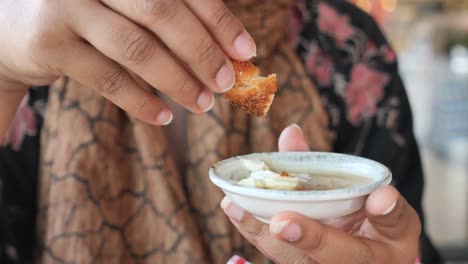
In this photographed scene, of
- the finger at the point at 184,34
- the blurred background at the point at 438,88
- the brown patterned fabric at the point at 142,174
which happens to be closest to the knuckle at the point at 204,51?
the finger at the point at 184,34

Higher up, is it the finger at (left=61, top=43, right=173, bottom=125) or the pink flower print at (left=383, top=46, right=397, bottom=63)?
the finger at (left=61, top=43, right=173, bottom=125)

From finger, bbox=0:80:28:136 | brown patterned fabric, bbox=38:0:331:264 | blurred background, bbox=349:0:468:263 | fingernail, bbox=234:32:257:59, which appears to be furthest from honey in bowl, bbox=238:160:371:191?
blurred background, bbox=349:0:468:263

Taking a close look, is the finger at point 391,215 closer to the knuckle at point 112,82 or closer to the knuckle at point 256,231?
the knuckle at point 256,231

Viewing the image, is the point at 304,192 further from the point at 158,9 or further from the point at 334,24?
the point at 334,24

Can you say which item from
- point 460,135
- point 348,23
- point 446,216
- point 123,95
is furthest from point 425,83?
point 123,95

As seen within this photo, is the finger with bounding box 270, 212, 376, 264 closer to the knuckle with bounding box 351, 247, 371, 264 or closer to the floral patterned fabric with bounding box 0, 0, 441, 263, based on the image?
the knuckle with bounding box 351, 247, 371, 264

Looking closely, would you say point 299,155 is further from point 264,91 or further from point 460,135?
point 460,135
